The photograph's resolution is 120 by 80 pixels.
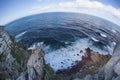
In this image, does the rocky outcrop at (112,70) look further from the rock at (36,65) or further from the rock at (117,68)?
the rock at (36,65)

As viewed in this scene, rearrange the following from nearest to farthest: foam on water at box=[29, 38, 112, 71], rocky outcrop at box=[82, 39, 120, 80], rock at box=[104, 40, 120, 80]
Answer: rocky outcrop at box=[82, 39, 120, 80]
rock at box=[104, 40, 120, 80]
foam on water at box=[29, 38, 112, 71]

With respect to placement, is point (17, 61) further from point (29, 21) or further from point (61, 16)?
point (61, 16)

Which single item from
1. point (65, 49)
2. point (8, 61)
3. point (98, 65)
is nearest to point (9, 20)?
point (8, 61)

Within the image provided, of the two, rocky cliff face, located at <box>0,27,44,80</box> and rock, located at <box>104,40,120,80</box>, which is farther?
rocky cliff face, located at <box>0,27,44,80</box>

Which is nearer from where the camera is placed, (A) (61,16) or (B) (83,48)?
(B) (83,48)

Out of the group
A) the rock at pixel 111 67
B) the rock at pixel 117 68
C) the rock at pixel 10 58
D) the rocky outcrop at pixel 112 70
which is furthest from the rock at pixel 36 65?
the rock at pixel 117 68

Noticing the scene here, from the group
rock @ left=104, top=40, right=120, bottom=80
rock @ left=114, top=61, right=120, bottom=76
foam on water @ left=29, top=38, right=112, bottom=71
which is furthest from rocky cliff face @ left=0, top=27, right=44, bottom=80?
rock @ left=114, top=61, right=120, bottom=76

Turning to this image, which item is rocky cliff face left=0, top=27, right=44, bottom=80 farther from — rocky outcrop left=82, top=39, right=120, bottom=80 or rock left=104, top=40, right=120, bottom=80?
rock left=104, top=40, right=120, bottom=80
